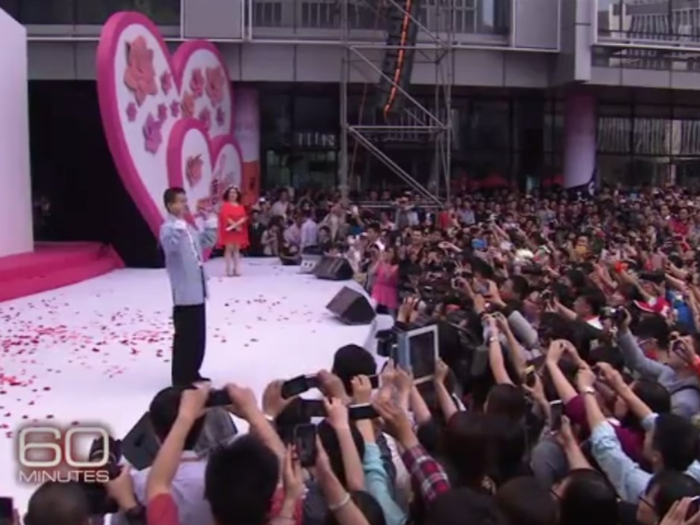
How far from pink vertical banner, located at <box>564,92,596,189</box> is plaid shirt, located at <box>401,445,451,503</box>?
17362mm

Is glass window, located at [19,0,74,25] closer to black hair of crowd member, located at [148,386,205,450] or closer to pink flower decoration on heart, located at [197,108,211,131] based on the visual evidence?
pink flower decoration on heart, located at [197,108,211,131]

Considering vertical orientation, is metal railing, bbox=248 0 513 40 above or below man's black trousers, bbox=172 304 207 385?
above

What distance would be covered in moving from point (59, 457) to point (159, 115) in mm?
9891

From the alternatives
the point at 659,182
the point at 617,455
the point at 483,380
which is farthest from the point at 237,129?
the point at 617,455

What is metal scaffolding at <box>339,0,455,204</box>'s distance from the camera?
16203mm

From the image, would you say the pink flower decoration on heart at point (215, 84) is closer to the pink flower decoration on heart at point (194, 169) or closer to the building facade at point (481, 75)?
the building facade at point (481, 75)

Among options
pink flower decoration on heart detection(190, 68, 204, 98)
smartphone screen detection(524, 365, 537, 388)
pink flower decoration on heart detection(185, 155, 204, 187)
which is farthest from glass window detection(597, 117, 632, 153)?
smartphone screen detection(524, 365, 537, 388)

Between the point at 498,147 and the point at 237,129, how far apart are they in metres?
5.45

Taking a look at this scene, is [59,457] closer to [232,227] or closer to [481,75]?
[232,227]

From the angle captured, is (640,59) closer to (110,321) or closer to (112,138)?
(112,138)

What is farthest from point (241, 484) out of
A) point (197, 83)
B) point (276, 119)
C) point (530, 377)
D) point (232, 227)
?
point (276, 119)

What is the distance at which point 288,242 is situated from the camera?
14766mm

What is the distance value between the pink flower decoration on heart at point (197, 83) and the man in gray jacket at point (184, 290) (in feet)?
26.2

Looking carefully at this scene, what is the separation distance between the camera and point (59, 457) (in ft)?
8.68
